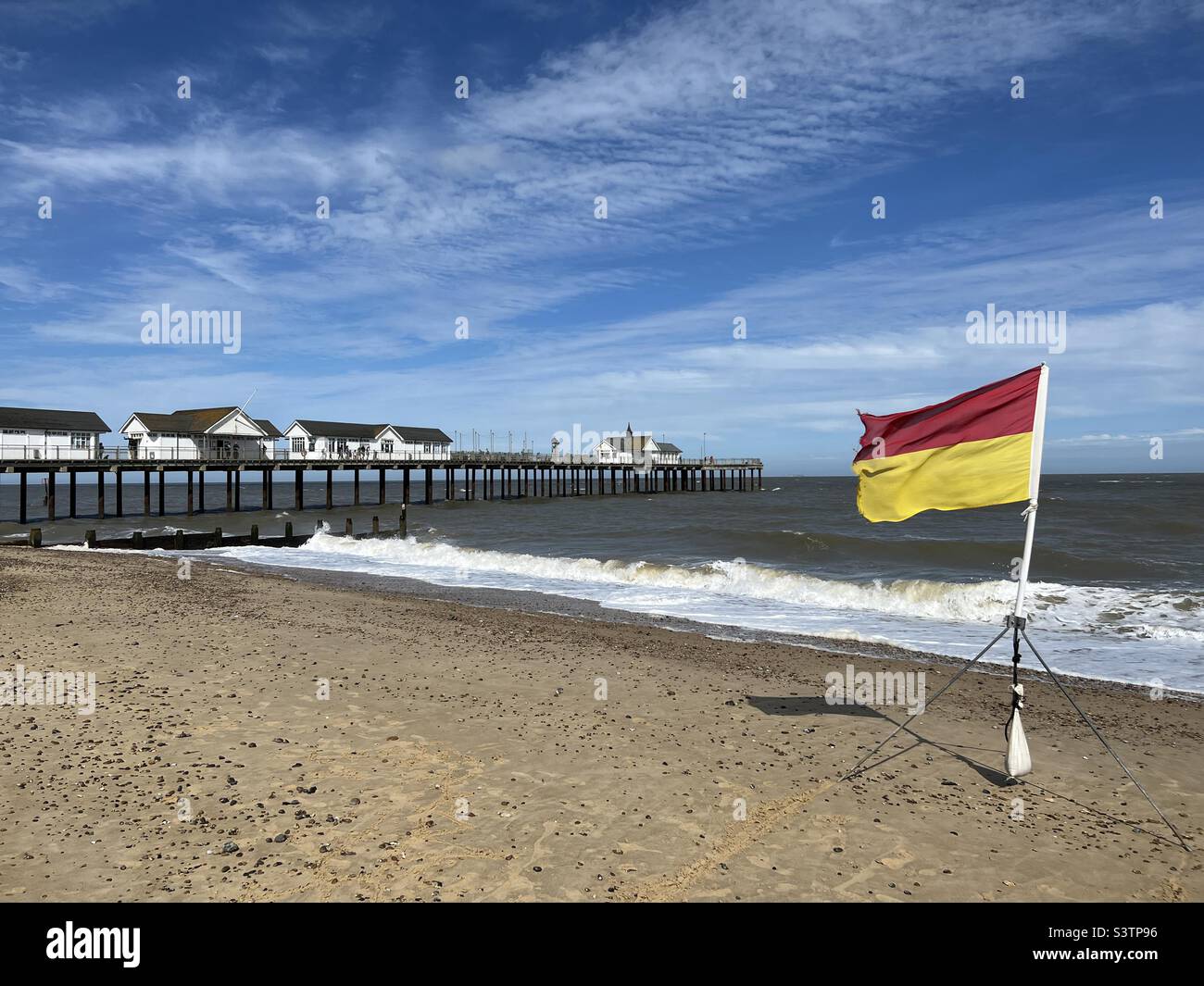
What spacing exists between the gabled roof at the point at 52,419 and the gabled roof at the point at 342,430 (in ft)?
57.6

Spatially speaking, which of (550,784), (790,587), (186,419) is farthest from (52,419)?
(550,784)

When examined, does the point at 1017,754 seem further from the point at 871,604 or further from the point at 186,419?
the point at 186,419

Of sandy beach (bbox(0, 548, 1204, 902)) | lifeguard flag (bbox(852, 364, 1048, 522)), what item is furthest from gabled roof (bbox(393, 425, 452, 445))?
lifeguard flag (bbox(852, 364, 1048, 522))

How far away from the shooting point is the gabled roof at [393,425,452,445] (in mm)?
77581

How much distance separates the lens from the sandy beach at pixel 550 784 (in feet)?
17.2

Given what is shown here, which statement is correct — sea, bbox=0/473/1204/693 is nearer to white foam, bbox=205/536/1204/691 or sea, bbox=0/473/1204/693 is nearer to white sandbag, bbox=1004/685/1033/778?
white foam, bbox=205/536/1204/691

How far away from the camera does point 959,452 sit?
7.01 metres

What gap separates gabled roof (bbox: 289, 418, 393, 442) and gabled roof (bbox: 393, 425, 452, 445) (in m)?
1.98

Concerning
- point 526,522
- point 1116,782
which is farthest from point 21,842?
point 526,522

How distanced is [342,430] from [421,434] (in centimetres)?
869

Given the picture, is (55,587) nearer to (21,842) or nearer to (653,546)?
(21,842)

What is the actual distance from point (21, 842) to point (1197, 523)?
5450cm
